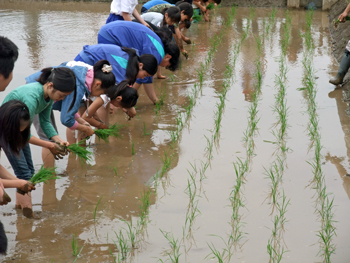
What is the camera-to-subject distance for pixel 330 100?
17.2 feet

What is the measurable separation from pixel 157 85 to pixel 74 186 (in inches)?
104

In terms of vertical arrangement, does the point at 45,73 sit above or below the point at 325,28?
above

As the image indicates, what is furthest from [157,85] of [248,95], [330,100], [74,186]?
[74,186]

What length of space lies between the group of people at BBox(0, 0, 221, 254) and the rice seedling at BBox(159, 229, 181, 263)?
2.87 feet

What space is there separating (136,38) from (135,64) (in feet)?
2.40

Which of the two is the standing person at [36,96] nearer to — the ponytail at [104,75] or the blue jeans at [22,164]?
the blue jeans at [22,164]

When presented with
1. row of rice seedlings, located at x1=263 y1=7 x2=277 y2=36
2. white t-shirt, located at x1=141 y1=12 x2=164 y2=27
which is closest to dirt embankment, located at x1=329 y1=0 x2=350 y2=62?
row of rice seedlings, located at x1=263 y1=7 x2=277 y2=36

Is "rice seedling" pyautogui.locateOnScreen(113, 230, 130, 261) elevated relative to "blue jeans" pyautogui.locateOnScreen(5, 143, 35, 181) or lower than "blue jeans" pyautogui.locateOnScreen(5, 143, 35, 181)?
lower

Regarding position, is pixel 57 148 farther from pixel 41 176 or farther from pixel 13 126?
pixel 13 126

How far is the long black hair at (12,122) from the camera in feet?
8.09

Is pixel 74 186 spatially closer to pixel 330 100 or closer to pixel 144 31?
pixel 144 31

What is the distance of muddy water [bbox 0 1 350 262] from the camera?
272cm

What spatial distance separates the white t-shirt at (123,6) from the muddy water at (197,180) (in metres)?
0.98

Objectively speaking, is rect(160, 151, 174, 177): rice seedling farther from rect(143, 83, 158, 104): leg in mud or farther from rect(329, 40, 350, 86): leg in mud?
rect(329, 40, 350, 86): leg in mud
